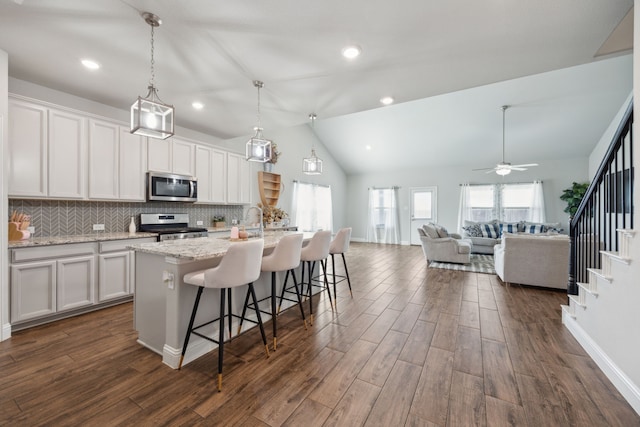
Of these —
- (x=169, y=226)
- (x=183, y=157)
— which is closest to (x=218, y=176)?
(x=183, y=157)

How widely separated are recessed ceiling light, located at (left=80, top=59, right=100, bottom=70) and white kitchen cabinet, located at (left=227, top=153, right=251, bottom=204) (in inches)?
94.3

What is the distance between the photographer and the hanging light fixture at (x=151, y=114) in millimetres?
2033

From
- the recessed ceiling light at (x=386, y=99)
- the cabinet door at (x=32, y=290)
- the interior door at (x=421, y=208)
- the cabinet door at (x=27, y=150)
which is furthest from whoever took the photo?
the interior door at (x=421, y=208)

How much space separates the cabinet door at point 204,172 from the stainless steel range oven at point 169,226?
17.7 inches

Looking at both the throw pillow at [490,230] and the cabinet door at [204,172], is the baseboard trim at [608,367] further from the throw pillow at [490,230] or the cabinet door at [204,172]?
the throw pillow at [490,230]

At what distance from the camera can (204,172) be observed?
15.1ft

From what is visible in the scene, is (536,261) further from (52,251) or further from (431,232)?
(52,251)

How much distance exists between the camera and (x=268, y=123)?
4.43 metres

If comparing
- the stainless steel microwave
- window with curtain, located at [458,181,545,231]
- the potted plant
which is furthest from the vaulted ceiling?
window with curtain, located at [458,181,545,231]

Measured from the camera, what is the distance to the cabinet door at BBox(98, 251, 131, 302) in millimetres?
3113

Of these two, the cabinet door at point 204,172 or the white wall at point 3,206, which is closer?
the white wall at point 3,206

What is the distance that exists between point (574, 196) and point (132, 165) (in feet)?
31.7

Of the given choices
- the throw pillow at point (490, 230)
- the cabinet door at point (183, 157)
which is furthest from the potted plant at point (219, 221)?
the throw pillow at point (490, 230)

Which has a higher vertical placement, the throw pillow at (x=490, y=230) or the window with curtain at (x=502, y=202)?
the window with curtain at (x=502, y=202)
